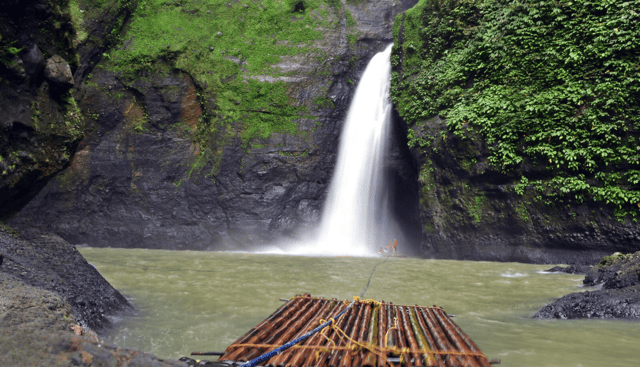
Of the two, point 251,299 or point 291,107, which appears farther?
point 291,107

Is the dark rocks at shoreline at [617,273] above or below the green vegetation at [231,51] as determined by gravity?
below

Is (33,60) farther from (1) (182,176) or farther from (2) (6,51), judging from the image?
(1) (182,176)

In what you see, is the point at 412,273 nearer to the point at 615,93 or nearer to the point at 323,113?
the point at 615,93

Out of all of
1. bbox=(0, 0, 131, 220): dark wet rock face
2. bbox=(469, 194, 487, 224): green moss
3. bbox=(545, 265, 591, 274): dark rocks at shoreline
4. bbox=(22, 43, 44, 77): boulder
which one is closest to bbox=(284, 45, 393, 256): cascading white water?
bbox=(469, 194, 487, 224): green moss

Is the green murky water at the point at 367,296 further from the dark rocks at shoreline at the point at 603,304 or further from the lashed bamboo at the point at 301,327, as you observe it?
the lashed bamboo at the point at 301,327

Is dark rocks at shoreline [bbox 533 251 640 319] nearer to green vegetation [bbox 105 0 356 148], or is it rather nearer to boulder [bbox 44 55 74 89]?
boulder [bbox 44 55 74 89]

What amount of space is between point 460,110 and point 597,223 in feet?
18.1

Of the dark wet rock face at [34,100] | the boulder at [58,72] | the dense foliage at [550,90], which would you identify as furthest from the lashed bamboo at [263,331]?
the dense foliage at [550,90]

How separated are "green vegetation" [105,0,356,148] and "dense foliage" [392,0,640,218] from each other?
23.3 feet

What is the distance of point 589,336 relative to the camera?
4605 millimetres

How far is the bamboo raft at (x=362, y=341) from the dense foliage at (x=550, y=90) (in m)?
9.41

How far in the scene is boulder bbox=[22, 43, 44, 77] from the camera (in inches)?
242

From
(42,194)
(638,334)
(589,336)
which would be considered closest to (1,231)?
(589,336)

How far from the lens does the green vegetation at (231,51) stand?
711 inches
